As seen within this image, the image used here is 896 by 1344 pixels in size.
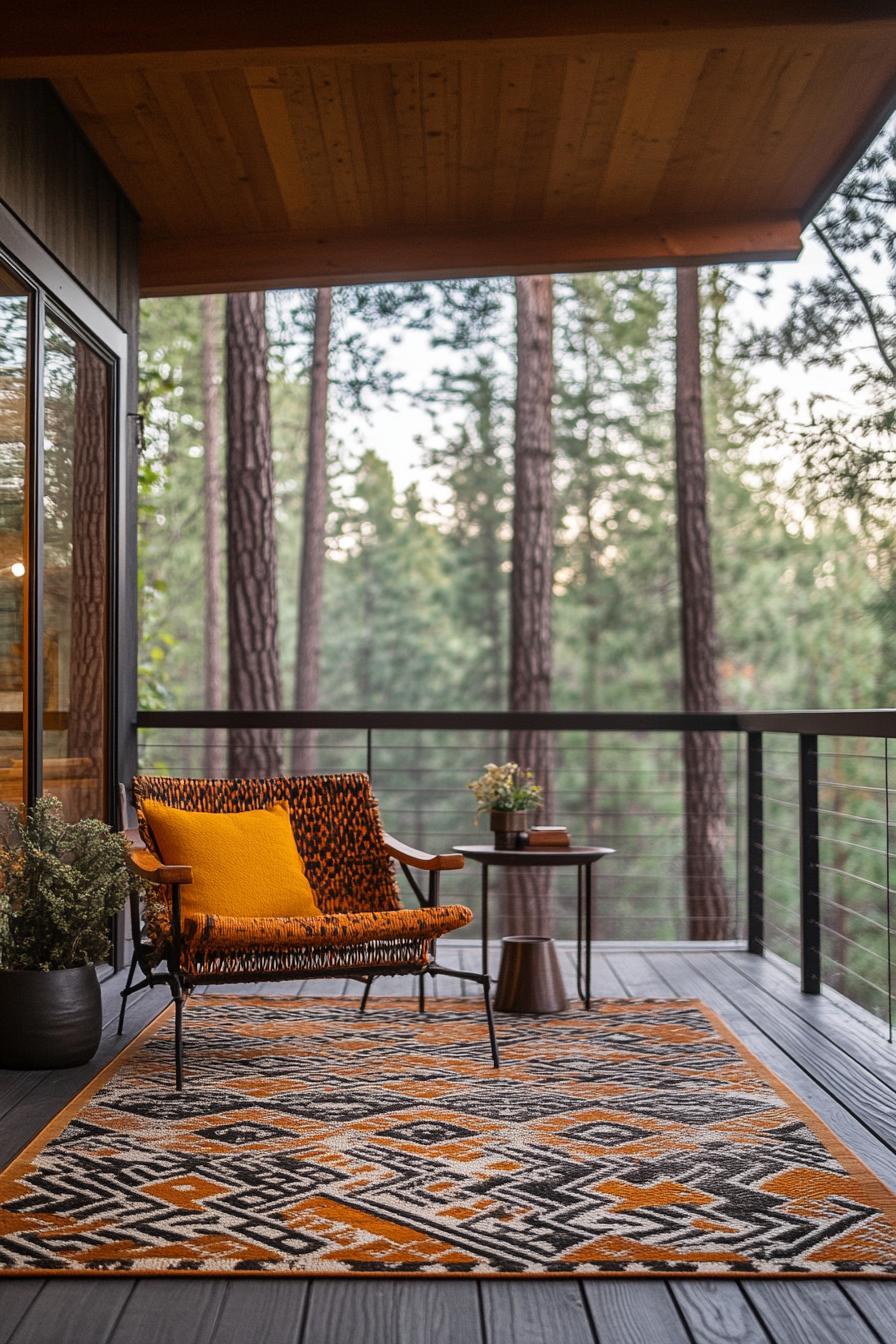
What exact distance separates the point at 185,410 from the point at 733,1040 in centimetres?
1070

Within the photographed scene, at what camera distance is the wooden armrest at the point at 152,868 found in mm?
3363

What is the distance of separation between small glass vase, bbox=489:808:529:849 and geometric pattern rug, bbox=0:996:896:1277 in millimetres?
738

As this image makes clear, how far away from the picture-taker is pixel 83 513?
446 centimetres

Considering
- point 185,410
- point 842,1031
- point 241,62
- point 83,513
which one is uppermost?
point 185,410

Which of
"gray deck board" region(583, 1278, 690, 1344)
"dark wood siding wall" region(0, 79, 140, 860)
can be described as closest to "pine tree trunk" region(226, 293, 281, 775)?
"dark wood siding wall" region(0, 79, 140, 860)

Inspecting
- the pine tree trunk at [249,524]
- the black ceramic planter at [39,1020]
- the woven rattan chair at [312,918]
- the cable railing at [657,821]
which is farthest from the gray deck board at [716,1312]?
the pine tree trunk at [249,524]

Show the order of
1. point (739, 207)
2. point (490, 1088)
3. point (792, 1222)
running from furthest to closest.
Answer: point (739, 207), point (490, 1088), point (792, 1222)

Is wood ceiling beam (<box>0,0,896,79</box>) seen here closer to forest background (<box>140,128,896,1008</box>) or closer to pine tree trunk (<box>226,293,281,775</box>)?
pine tree trunk (<box>226,293,281,775</box>)

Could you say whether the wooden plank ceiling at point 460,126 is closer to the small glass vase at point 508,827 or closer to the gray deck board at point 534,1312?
the small glass vase at point 508,827

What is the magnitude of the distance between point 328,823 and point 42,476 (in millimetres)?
1325

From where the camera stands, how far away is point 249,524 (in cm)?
736

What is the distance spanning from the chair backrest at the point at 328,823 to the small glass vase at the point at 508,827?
0.40 metres

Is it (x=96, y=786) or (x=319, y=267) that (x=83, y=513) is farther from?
(x=319, y=267)

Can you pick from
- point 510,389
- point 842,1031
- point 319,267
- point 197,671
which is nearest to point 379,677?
point 197,671
